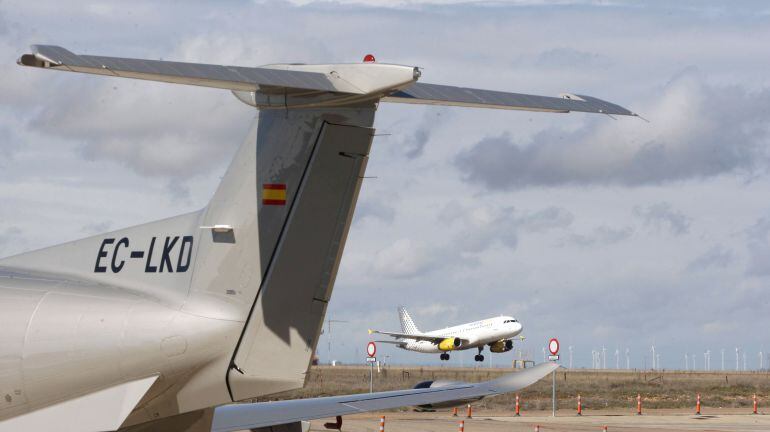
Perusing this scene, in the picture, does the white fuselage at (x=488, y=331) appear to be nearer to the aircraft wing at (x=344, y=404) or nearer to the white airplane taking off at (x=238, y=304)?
the aircraft wing at (x=344, y=404)

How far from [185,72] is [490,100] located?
10.6ft

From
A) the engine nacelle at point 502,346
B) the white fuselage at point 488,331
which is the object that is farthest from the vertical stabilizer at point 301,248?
the engine nacelle at point 502,346

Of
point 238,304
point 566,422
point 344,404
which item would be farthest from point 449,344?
point 238,304

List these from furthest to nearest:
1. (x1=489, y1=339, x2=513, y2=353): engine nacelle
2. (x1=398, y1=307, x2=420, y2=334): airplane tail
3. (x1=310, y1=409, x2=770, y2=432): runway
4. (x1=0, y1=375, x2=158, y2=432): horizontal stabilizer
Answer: (x1=398, y1=307, x2=420, y2=334): airplane tail, (x1=489, y1=339, x2=513, y2=353): engine nacelle, (x1=310, y1=409, x2=770, y2=432): runway, (x1=0, y1=375, x2=158, y2=432): horizontal stabilizer

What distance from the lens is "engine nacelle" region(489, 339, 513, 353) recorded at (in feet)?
242

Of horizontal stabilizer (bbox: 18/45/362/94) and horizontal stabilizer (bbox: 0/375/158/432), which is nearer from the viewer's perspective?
horizontal stabilizer (bbox: 18/45/362/94)

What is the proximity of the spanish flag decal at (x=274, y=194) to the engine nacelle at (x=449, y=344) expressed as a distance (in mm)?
63186

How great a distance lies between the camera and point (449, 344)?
75.3 metres

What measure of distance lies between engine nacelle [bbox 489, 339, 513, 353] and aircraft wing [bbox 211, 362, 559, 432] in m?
58.7

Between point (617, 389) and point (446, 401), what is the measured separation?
46871 millimetres

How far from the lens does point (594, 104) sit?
36.8 ft

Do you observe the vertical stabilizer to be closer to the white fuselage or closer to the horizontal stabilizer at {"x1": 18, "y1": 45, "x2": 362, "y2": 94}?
the horizontal stabilizer at {"x1": 18, "y1": 45, "x2": 362, "y2": 94}

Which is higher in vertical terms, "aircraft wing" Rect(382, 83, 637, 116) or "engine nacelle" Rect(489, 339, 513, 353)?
"engine nacelle" Rect(489, 339, 513, 353)

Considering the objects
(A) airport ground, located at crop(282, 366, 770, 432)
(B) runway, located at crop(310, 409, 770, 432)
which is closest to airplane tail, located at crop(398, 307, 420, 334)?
(A) airport ground, located at crop(282, 366, 770, 432)
